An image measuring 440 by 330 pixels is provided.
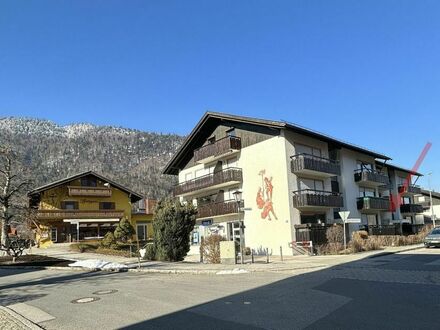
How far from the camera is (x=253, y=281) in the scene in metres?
14.6

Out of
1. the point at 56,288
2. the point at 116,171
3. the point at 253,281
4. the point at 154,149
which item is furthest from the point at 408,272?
the point at 154,149

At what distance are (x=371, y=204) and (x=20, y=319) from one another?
112 ft

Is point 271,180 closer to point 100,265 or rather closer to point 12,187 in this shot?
point 100,265

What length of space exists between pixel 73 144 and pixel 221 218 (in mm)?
147752

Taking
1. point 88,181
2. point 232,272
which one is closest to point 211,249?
point 232,272

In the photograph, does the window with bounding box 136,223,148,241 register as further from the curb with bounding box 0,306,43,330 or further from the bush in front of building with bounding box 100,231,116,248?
the curb with bounding box 0,306,43,330

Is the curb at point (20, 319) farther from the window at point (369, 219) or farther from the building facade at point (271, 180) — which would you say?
the window at point (369, 219)

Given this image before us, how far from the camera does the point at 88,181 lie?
58.2 metres

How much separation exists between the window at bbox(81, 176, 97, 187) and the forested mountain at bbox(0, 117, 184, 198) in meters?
63.6

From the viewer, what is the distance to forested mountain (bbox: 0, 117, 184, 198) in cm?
13425

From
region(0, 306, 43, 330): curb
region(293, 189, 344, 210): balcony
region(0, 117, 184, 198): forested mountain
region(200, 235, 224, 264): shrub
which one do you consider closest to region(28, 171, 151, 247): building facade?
region(293, 189, 344, 210): balcony

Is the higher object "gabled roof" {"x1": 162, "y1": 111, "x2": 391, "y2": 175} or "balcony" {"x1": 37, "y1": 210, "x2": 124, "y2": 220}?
"gabled roof" {"x1": 162, "y1": 111, "x2": 391, "y2": 175}

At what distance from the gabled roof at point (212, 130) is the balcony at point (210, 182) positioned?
2707mm

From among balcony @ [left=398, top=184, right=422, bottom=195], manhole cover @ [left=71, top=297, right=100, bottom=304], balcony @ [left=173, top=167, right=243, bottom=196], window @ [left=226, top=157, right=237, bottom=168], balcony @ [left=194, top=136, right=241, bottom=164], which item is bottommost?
manhole cover @ [left=71, top=297, right=100, bottom=304]
